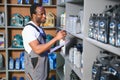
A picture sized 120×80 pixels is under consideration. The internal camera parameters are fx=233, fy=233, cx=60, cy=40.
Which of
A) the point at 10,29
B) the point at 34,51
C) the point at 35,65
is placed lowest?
the point at 35,65

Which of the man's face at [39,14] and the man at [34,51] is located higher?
the man's face at [39,14]

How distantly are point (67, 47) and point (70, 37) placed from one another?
0.15 meters

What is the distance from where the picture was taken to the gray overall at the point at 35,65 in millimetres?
2711

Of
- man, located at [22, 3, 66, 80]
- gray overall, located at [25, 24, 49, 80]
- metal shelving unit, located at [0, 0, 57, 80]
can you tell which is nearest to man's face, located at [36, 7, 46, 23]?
man, located at [22, 3, 66, 80]

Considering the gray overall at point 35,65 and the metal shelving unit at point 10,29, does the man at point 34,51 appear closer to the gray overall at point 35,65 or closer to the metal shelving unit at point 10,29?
the gray overall at point 35,65

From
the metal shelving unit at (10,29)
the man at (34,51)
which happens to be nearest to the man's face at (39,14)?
the man at (34,51)

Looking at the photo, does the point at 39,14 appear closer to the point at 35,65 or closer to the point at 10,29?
the point at 35,65

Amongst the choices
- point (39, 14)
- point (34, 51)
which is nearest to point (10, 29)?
point (39, 14)

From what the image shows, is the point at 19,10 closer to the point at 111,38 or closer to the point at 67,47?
the point at 67,47

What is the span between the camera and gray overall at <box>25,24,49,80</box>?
8.89 ft

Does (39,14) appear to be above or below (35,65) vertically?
above

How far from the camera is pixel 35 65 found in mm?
2715

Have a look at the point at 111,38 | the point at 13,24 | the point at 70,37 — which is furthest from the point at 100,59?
the point at 13,24

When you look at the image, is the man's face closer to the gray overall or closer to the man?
the man
